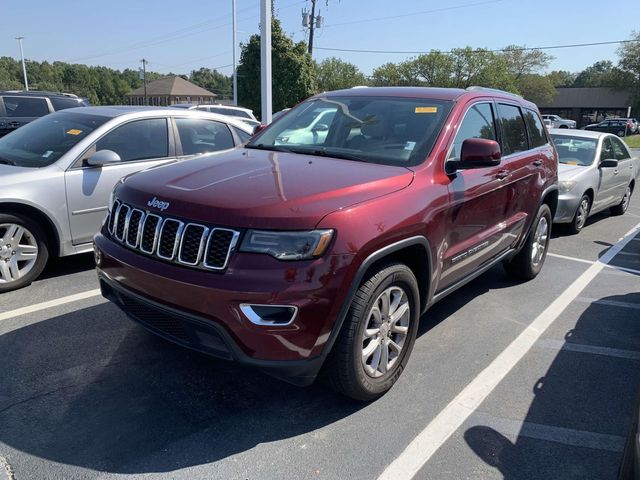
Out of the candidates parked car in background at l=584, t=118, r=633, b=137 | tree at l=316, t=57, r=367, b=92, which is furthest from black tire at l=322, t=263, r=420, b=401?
tree at l=316, t=57, r=367, b=92

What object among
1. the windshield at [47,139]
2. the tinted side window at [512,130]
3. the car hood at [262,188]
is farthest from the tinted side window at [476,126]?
the windshield at [47,139]

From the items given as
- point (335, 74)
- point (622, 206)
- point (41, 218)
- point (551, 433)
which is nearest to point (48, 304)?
point (41, 218)

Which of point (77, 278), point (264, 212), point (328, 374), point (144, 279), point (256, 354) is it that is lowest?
point (77, 278)

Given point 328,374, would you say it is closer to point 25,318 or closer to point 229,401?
point 229,401

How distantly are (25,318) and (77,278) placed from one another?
101 centimetres

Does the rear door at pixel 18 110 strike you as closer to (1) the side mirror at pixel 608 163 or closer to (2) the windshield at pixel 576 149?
(2) the windshield at pixel 576 149

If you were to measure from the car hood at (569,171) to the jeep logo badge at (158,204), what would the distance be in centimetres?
659

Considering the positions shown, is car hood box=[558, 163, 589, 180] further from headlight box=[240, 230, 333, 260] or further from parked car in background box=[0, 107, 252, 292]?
headlight box=[240, 230, 333, 260]

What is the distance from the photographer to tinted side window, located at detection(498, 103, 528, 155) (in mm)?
4652

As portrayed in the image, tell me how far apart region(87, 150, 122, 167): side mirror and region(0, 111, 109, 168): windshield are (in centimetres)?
29

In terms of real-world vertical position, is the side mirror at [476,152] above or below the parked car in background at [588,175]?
above

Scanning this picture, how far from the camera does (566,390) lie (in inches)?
134

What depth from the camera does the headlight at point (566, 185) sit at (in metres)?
7.63

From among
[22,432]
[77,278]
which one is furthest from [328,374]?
[77,278]
